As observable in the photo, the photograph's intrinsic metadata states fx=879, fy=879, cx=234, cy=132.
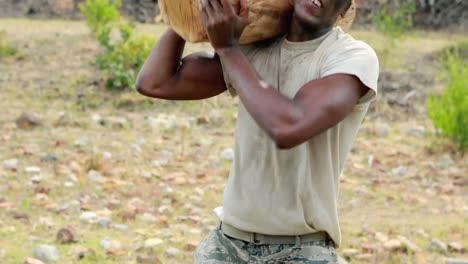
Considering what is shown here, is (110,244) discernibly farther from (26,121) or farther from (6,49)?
(6,49)

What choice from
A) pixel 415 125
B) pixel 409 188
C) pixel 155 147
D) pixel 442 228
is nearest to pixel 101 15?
pixel 155 147

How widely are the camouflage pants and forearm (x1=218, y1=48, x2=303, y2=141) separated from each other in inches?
18.1

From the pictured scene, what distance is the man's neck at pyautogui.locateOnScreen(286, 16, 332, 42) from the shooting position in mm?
2391

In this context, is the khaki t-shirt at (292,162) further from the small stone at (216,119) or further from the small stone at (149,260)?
the small stone at (216,119)

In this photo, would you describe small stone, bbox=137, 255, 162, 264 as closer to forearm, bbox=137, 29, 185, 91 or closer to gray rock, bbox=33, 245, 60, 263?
gray rock, bbox=33, 245, 60, 263

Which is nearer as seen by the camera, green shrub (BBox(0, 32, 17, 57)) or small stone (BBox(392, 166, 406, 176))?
small stone (BBox(392, 166, 406, 176))

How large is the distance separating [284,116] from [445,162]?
4.83 m

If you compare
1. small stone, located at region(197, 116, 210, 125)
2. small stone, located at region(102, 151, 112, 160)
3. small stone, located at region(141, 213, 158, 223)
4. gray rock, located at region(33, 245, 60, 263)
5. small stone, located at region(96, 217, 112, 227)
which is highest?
gray rock, located at region(33, 245, 60, 263)

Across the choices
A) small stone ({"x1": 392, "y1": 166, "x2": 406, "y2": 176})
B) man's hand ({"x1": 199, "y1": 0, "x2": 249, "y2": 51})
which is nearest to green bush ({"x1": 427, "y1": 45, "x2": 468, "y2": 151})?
small stone ({"x1": 392, "y1": 166, "x2": 406, "y2": 176})

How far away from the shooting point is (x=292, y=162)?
2.42m

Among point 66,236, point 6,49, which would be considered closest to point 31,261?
point 66,236

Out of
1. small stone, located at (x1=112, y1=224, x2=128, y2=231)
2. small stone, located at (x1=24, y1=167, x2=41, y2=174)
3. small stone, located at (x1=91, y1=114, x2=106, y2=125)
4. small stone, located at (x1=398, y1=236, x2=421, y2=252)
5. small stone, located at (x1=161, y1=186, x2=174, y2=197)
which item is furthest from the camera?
small stone, located at (x1=91, y1=114, x2=106, y2=125)

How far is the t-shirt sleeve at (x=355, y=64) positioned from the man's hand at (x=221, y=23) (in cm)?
25

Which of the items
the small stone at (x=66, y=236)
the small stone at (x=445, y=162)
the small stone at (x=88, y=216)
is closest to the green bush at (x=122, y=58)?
the small stone at (x=445, y=162)
